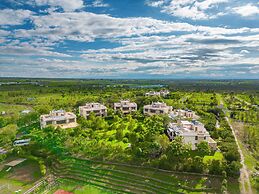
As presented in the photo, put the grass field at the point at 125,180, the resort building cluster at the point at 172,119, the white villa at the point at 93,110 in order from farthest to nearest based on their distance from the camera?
1. the white villa at the point at 93,110
2. the resort building cluster at the point at 172,119
3. the grass field at the point at 125,180

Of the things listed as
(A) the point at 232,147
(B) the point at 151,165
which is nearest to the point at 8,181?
(B) the point at 151,165

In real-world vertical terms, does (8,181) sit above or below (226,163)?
below

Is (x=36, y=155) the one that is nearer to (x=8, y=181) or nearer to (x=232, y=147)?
(x=8, y=181)

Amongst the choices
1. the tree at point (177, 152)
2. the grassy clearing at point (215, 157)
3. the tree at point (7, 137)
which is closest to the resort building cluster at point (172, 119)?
the grassy clearing at point (215, 157)

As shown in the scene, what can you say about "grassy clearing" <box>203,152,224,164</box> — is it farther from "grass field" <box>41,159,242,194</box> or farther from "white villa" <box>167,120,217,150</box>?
"grass field" <box>41,159,242,194</box>

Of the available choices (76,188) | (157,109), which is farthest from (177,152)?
(157,109)

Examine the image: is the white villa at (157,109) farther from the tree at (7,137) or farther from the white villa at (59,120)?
→ the tree at (7,137)

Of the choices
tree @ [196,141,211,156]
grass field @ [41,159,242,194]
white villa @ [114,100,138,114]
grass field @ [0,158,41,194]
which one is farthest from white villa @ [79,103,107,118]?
tree @ [196,141,211,156]
